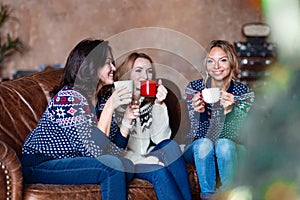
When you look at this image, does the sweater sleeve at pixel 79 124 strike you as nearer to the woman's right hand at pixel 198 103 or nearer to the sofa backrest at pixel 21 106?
the sofa backrest at pixel 21 106

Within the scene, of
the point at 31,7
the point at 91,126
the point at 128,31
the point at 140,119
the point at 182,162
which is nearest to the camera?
the point at 91,126

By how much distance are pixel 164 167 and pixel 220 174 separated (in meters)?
0.30

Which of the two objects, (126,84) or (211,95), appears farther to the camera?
(211,95)

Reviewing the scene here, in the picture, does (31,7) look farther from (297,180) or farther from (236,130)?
(297,180)

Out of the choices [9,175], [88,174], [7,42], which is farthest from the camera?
[7,42]

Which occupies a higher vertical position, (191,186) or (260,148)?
(260,148)

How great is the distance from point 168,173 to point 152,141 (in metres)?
0.32

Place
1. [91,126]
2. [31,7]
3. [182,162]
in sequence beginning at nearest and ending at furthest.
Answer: [91,126]
[182,162]
[31,7]

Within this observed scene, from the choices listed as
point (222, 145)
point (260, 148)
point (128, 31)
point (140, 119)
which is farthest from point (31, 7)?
point (260, 148)

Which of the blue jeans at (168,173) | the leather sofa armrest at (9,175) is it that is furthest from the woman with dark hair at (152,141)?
the leather sofa armrest at (9,175)

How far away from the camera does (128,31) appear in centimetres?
532

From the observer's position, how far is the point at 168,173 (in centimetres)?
227

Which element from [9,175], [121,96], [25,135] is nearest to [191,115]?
[121,96]

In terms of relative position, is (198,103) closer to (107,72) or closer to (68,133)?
(107,72)
